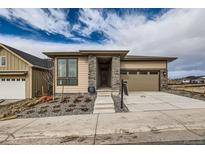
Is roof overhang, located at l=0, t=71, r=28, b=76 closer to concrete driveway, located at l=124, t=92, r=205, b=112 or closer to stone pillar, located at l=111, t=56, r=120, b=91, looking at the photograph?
stone pillar, located at l=111, t=56, r=120, b=91

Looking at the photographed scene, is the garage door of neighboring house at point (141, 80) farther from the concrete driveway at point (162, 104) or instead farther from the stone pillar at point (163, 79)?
the concrete driveway at point (162, 104)

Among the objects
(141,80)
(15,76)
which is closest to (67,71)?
(15,76)

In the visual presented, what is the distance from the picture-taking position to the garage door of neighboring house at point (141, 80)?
15.0 metres

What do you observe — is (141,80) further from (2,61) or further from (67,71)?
(2,61)

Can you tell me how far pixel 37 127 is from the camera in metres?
5.27

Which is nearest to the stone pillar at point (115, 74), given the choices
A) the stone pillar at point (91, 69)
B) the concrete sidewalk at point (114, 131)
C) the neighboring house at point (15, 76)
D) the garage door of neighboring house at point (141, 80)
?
the stone pillar at point (91, 69)

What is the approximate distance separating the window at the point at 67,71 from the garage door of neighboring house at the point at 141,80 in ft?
15.6

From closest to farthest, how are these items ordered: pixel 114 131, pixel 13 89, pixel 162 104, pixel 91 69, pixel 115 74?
pixel 114 131 < pixel 162 104 < pixel 91 69 < pixel 115 74 < pixel 13 89

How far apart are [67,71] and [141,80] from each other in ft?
23.0

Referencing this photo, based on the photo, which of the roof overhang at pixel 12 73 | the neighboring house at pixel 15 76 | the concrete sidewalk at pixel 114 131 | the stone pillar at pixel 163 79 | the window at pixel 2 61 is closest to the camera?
the concrete sidewalk at pixel 114 131

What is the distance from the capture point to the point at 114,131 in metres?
4.59

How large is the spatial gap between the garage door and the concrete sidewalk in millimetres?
9574
